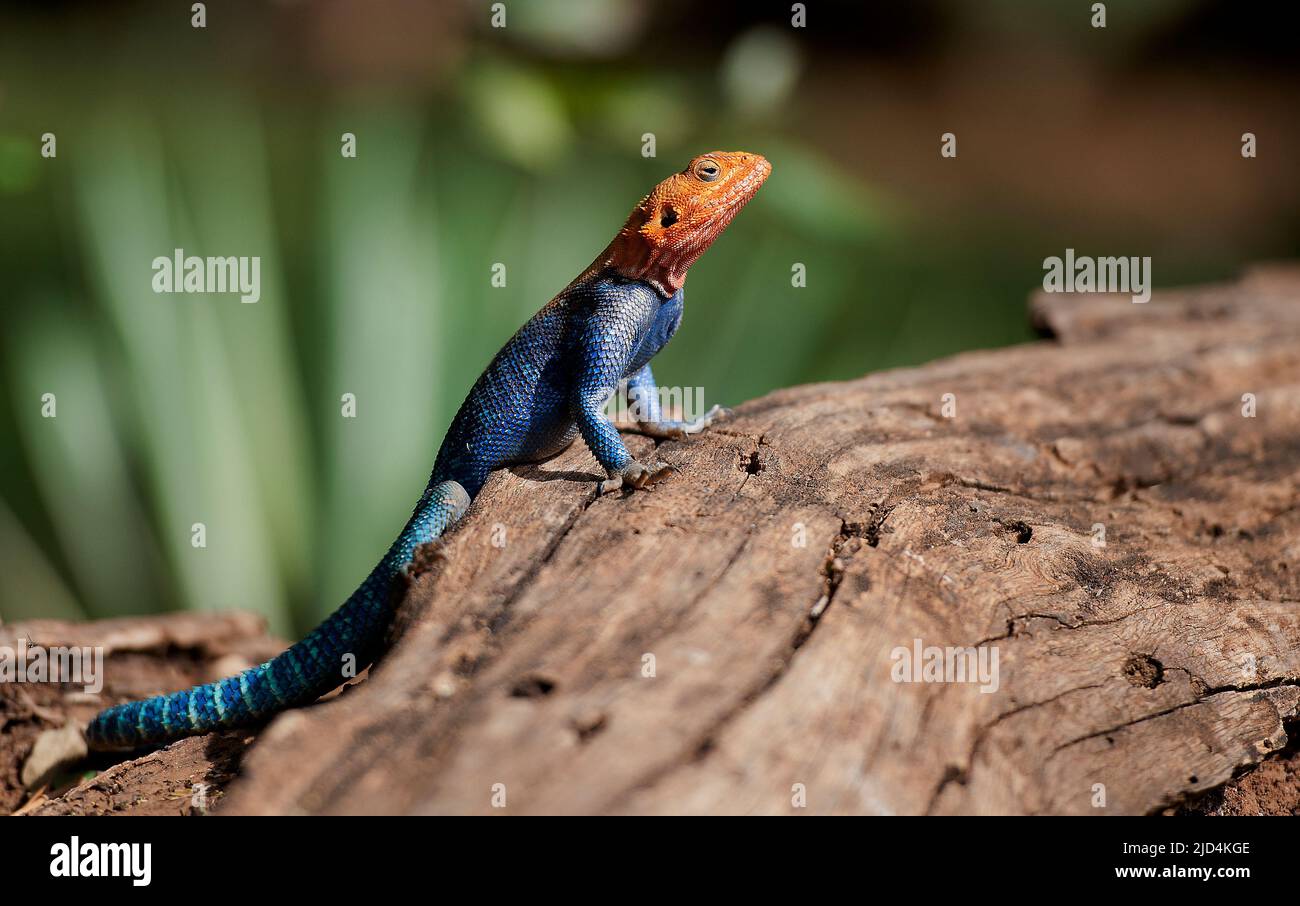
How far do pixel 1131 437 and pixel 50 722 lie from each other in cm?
364

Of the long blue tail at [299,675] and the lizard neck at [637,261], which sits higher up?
the lizard neck at [637,261]

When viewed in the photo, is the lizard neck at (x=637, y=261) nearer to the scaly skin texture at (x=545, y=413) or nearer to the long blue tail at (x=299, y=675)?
the scaly skin texture at (x=545, y=413)

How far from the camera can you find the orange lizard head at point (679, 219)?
3.30m

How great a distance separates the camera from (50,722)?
3184mm
